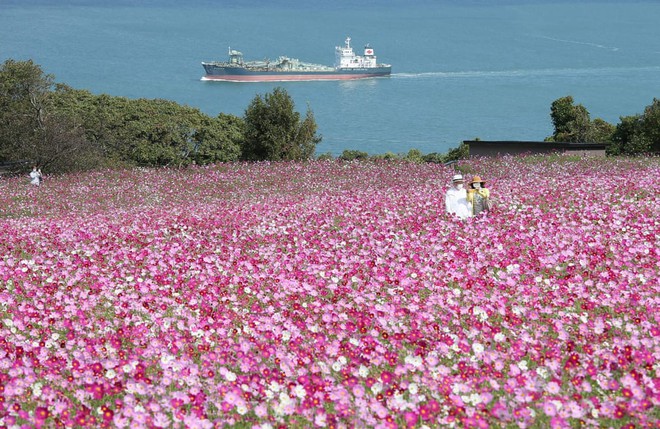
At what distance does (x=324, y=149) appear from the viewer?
116 meters

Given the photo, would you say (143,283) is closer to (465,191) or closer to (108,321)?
(108,321)

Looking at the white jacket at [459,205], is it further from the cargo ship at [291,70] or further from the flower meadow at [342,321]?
the cargo ship at [291,70]

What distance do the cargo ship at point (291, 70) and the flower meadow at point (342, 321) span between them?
172253mm

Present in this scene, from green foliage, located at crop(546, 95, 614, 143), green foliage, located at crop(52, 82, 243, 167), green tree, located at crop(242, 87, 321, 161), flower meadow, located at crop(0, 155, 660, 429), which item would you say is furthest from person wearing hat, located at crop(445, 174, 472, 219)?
green foliage, located at crop(546, 95, 614, 143)

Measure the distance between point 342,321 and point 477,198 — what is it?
312 inches

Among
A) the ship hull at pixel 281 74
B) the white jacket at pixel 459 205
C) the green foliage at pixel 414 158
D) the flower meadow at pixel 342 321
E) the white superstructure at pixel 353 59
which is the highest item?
the white superstructure at pixel 353 59

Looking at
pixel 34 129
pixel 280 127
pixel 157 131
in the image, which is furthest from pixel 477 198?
pixel 157 131

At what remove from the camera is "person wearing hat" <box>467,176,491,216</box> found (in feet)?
50.3

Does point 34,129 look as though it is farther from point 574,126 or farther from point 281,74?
point 281,74

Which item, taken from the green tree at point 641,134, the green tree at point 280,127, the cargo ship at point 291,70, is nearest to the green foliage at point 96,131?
the green tree at point 280,127

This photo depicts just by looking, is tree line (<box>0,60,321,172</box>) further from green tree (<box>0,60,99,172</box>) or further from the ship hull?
the ship hull

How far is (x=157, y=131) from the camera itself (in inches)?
2436

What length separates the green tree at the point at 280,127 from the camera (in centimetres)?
4859

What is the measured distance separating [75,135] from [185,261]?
3666cm
